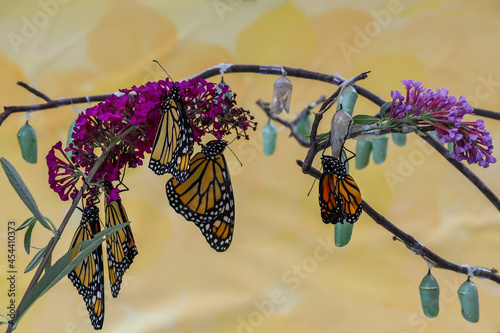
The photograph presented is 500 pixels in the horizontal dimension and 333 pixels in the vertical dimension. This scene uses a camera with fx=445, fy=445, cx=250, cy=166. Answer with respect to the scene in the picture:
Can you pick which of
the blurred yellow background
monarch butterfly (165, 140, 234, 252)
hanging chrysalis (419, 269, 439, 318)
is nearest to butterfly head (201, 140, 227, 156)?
monarch butterfly (165, 140, 234, 252)

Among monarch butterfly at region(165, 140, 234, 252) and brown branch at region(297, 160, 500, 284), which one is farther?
brown branch at region(297, 160, 500, 284)

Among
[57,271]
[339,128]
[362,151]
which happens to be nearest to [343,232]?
[339,128]

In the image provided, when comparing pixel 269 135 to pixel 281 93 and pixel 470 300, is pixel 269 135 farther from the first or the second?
pixel 470 300

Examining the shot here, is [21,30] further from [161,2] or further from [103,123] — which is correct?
[103,123]

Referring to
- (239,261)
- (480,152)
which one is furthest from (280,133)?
(480,152)

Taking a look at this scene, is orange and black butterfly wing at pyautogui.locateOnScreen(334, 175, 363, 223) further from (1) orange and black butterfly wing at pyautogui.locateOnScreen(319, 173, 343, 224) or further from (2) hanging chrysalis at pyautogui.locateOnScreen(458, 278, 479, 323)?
(2) hanging chrysalis at pyautogui.locateOnScreen(458, 278, 479, 323)

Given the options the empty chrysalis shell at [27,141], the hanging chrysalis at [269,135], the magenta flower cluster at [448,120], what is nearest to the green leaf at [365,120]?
the magenta flower cluster at [448,120]

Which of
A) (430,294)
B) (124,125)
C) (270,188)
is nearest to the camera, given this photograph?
(124,125)
